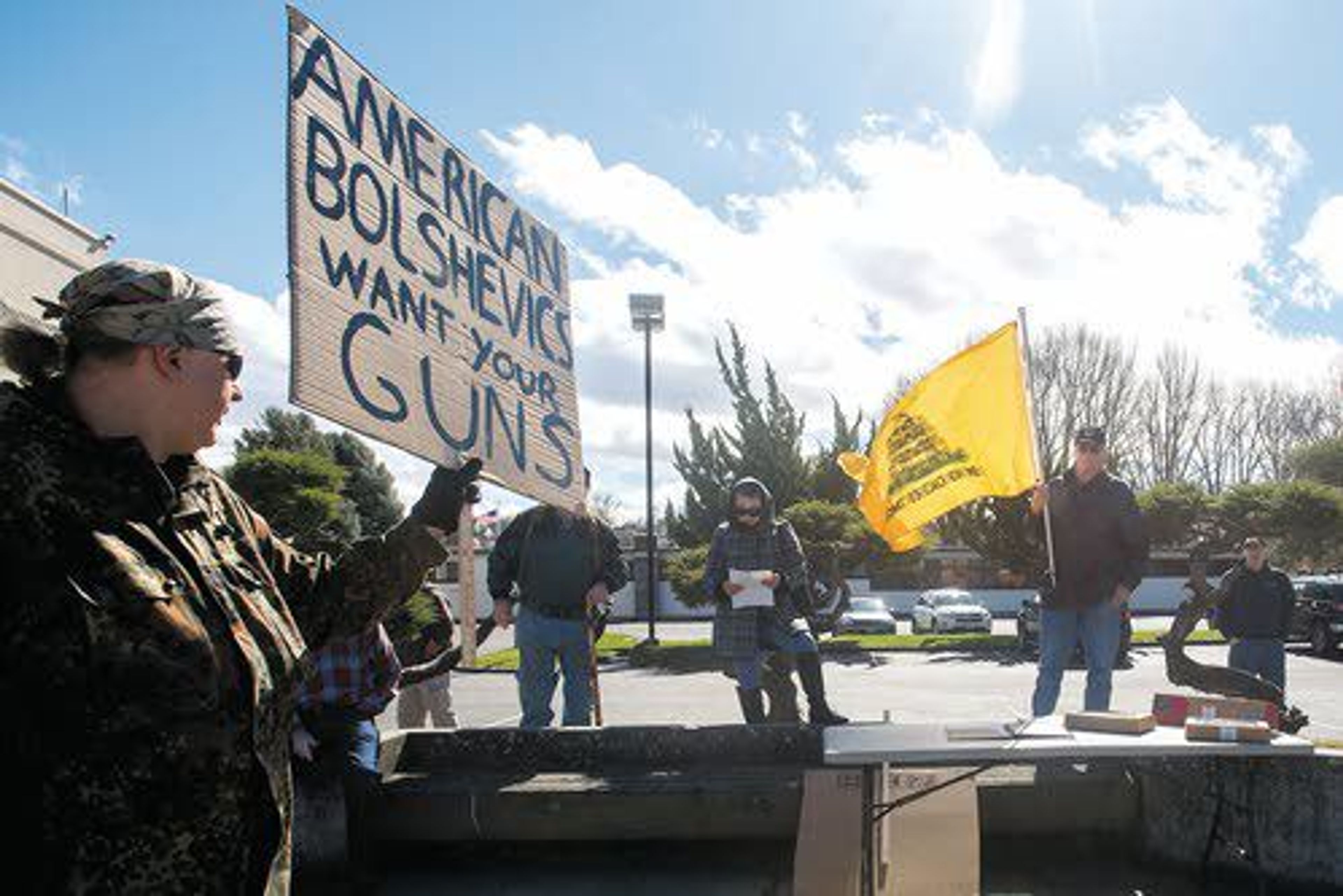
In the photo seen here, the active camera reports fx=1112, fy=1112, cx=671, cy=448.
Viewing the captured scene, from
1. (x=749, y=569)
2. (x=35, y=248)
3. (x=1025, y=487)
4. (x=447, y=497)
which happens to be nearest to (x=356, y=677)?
(x=447, y=497)

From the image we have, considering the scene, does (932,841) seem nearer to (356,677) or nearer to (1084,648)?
(356,677)

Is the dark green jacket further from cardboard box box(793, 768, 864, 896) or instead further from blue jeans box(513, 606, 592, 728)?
cardboard box box(793, 768, 864, 896)

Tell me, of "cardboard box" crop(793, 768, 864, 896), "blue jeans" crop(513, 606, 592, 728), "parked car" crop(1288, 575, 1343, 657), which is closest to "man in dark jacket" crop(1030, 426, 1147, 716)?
"blue jeans" crop(513, 606, 592, 728)

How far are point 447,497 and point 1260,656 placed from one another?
799 cm

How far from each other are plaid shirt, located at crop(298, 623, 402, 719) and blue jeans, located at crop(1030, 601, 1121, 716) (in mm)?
3189

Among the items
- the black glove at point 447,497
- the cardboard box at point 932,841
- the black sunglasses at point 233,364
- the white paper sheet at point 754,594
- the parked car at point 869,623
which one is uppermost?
the black sunglasses at point 233,364

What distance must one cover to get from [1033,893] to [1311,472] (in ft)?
151

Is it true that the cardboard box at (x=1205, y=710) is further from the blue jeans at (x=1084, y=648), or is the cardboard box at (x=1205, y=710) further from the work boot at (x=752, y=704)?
the work boot at (x=752, y=704)

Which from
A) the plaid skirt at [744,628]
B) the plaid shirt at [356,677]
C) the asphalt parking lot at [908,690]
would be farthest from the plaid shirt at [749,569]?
the asphalt parking lot at [908,690]

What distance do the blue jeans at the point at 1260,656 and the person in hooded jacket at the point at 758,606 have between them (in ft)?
13.8

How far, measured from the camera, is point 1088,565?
5762 millimetres

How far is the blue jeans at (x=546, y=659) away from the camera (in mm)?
6090

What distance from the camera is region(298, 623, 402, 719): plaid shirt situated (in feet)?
14.2

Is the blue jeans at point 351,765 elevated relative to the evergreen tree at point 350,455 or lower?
lower
